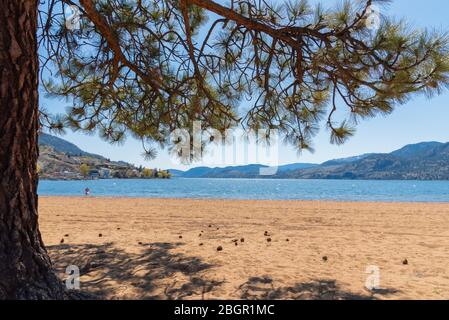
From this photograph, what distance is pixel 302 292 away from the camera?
10.4ft

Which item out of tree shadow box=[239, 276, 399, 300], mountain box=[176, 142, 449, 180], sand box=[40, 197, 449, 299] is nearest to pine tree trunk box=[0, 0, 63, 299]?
sand box=[40, 197, 449, 299]

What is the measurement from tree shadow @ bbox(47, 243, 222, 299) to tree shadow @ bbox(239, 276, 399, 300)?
0.37 metres

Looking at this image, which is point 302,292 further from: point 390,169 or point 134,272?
point 390,169

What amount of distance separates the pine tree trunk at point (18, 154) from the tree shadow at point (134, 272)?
23.6 inches

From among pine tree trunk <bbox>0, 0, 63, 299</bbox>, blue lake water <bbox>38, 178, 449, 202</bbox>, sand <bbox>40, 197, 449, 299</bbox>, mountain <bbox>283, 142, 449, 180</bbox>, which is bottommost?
blue lake water <bbox>38, 178, 449, 202</bbox>

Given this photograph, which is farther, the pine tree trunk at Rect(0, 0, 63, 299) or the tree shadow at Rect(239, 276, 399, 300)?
the tree shadow at Rect(239, 276, 399, 300)

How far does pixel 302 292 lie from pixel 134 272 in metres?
1.84

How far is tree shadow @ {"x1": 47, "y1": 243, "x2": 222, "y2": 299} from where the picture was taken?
10.3 ft

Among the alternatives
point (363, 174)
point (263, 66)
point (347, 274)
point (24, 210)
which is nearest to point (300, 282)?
point (347, 274)

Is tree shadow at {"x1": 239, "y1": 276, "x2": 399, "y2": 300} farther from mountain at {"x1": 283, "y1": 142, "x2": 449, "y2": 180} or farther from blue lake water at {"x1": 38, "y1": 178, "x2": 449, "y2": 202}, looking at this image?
mountain at {"x1": 283, "y1": 142, "x2": 449, "y2": 180}

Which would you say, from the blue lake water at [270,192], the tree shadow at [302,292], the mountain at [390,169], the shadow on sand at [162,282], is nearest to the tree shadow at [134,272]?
the shadow on sand at [162,282]

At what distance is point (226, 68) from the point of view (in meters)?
5.02

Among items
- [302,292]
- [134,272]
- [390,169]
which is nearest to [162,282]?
[134,272]
